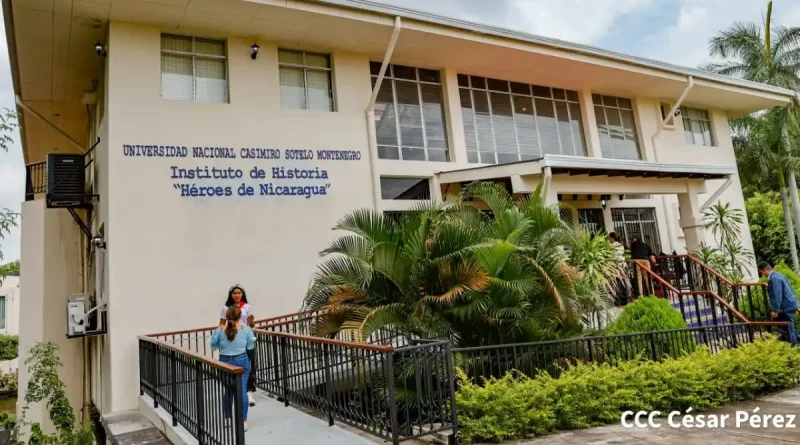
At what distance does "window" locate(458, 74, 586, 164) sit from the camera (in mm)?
13914

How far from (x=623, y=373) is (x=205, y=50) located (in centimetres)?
974

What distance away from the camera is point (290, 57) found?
11766 millimetres

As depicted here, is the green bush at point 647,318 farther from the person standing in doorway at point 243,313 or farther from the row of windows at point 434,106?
the row of windows at point 434,106

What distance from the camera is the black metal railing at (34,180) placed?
44.6 feet

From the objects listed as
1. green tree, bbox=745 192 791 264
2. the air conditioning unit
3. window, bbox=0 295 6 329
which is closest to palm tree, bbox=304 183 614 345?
the air conditioning unit

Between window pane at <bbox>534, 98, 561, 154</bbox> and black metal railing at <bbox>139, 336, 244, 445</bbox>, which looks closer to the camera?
black metal railing at <bbox>139, 336, 244, 445</bbox>

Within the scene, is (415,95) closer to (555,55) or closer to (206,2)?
(555,55)

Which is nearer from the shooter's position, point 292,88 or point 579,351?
point 579,351

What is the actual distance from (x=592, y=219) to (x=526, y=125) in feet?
12.0

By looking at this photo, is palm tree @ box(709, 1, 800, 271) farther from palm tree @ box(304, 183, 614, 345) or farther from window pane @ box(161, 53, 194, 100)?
window pane @ box(161, 53, 194, 100)

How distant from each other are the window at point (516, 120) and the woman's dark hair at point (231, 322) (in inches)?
344

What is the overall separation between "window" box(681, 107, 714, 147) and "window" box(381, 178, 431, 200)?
407 inches

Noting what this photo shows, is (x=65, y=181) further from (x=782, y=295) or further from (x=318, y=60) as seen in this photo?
(x=782, y=295)

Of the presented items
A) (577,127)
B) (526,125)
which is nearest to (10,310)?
(526,125)
